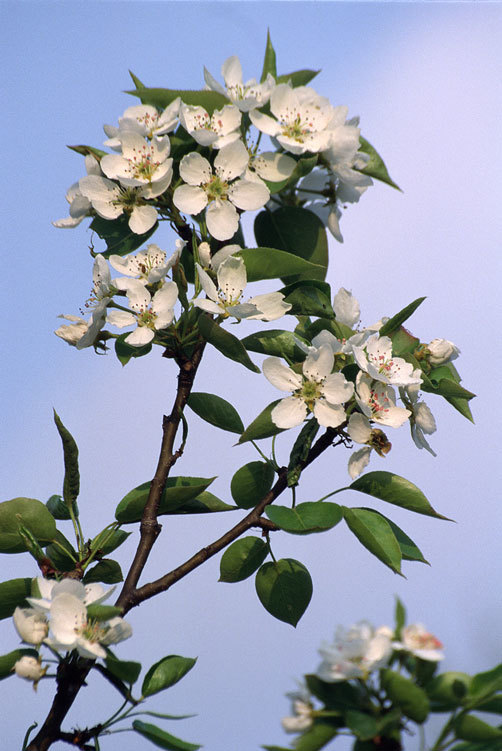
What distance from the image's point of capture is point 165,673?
1.55 m

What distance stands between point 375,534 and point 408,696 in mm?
544

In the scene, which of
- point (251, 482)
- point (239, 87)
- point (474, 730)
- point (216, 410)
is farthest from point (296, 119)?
point (474, 730)

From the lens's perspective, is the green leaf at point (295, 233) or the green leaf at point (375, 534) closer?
the green leaf at point (375, 534)

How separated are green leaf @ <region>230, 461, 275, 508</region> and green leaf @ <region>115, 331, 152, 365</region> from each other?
33 cm

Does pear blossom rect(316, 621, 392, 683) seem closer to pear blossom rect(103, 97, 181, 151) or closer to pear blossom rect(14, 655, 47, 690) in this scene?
pear blossom rect(14, 655, 47, 690)

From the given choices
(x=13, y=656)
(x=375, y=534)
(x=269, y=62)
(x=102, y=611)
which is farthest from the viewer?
(x=269, y=62)

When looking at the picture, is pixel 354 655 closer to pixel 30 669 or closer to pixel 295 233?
pixel 30 669

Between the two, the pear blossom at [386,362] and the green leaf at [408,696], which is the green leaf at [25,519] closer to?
the pear blossom at [386,362]

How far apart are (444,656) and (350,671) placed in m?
0.13

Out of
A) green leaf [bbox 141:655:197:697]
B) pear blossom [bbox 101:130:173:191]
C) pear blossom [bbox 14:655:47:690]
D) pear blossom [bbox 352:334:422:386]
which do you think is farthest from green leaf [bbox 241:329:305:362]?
pear blossom [bbox 14:655:47:690]

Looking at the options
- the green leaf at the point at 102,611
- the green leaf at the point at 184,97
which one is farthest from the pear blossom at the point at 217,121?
the green leaf at the point at 102,611

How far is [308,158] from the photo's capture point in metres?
1.84

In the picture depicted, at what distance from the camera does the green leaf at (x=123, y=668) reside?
1.38 metres

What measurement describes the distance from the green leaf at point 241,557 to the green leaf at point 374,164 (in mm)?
895
